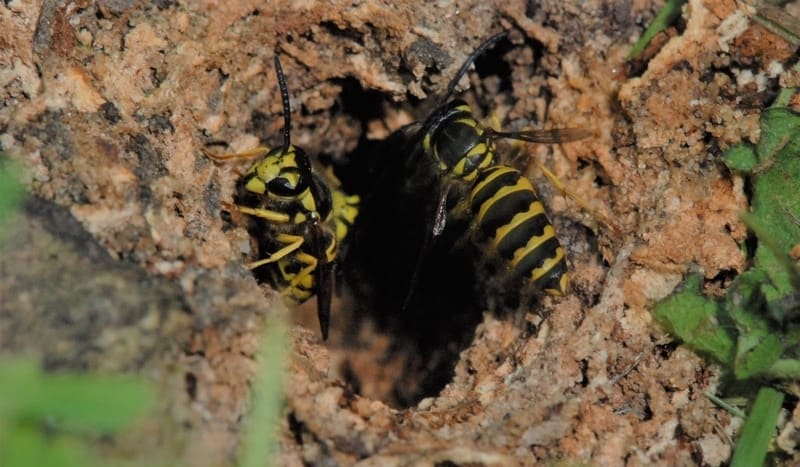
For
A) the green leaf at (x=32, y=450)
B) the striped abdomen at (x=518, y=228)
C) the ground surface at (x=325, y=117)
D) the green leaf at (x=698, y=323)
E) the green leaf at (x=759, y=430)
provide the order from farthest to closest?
the striped abdomen at (x=518, y=228)
the green leaf at (x=698, y=323)
the green leaf at (x=759, y=430)
the ground surface at (x=325, y=117)
the green leaf at (x=32, y=450)

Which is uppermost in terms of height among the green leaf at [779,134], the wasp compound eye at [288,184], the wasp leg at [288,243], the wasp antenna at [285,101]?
the green leaf at [779,134]

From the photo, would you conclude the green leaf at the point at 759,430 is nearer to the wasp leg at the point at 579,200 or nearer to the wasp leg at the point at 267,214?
the wasp leg at the point at 579,200

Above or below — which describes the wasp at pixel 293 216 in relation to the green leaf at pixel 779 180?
below

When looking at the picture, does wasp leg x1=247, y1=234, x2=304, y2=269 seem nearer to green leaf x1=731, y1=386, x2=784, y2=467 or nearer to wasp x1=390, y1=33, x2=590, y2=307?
wasp x1=390, y1=33, x2=590, y2=307

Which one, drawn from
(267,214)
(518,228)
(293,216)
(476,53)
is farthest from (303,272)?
(476,53)

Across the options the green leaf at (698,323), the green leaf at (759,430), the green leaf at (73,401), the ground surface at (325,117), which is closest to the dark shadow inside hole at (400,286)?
the ground surface at (325,117)

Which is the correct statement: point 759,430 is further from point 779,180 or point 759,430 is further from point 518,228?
point 518,228

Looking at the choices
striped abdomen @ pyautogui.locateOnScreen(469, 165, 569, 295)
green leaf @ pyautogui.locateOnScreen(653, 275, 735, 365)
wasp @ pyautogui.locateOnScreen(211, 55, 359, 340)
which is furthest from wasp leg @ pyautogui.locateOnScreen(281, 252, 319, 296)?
green leaf @ pyautogui.locateOnScreen(653, 275, 735, 365)
